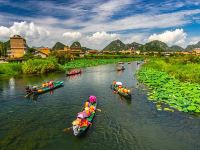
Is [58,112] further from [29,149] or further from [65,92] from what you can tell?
[65,92]

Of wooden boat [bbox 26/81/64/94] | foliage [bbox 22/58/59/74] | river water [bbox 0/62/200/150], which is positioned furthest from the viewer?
foliage [bbox 22/58/59/74]

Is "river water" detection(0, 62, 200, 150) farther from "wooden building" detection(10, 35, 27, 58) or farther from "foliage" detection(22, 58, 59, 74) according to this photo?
"wooden building" detection(10, 35, 27, 58)

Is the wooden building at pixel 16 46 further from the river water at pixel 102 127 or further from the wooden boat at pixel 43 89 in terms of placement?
the river water at pixel 102 127

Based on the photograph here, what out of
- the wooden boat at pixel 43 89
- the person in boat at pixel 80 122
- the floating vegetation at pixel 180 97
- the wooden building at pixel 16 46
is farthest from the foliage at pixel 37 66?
the person in boat at pixel 80 122

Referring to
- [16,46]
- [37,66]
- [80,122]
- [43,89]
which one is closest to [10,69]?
[37,66]

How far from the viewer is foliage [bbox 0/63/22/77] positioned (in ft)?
184

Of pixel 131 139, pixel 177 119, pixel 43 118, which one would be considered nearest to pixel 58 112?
pixel 43 118

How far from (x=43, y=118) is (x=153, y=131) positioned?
36.2 feet

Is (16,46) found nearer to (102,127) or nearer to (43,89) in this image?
(43,89)

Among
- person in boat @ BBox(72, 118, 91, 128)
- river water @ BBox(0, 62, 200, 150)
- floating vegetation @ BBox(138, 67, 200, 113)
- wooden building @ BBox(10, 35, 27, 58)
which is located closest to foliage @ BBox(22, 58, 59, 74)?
river water @ BBox(0, 62, 200, 150)

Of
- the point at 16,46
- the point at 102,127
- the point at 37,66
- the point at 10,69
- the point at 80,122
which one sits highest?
the point at 16,46

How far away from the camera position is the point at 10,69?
58062 millimetres

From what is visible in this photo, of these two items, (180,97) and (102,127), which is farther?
(180,97)

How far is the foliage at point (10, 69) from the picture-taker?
5615 centimetres
